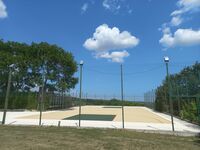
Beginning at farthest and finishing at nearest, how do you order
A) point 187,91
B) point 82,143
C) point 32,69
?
point 32,69 < point 187,91 < point 82,143

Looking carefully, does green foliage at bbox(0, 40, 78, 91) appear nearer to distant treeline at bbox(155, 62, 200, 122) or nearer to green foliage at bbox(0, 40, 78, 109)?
green foliage at bbox(0, 40, 78, 109)

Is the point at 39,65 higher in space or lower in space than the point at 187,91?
higher

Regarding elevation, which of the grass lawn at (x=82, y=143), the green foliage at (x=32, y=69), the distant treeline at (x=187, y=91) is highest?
the green foliage at (x=32, y=69)

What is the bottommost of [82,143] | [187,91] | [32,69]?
[82,143]

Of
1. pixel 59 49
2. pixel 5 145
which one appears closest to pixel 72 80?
pixel 59 49

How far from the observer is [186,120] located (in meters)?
17.3

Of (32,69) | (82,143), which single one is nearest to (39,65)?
(32,69)

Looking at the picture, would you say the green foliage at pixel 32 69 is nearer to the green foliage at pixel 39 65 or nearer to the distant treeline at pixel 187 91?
the green foliage at pixel 39 65

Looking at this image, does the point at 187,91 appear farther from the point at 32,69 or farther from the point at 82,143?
the point at 32,69

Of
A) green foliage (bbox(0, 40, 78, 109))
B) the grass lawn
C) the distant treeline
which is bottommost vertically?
the grass lawn

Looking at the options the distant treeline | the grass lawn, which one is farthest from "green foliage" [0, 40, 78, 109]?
the grass lawn

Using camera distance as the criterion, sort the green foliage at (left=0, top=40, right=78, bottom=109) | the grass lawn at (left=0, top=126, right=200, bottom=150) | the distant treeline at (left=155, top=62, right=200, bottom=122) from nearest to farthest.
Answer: the grass lawn at (left=0, top=126, right=200, bottom=150) < the distant treeline at (left=155, top=62, right=200, bottom=122) < the green foliage at (left=0, top=40, right=78, bottom=109)

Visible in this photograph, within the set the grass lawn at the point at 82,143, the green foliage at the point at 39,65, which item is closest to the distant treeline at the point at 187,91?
the grass lawn at the point at 82,143

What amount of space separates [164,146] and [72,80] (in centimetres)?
2543
